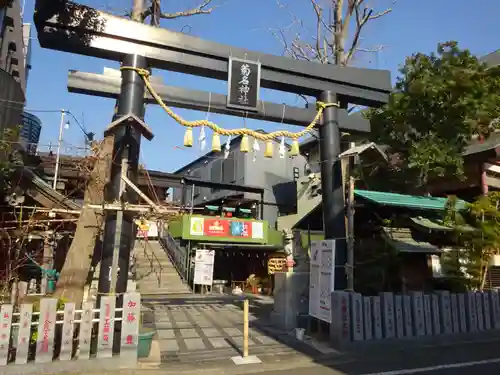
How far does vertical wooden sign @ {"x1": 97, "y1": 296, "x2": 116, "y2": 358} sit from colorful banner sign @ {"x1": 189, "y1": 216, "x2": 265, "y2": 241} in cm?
1528

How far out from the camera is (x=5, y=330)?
6.71 m

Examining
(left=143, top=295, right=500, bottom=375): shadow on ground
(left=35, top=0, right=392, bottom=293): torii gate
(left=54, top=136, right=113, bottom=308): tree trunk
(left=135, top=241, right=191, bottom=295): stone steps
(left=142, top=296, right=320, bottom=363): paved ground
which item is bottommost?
(left=142, top=296, right=320, bottom=363): paved ground

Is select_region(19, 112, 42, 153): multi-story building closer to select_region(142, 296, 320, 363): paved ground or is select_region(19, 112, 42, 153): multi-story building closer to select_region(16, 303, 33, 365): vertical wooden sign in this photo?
select_region(142, 296, 320, 363): paved ground

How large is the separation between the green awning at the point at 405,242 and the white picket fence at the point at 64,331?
310 inches

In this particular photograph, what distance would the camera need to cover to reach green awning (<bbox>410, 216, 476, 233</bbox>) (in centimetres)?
1199

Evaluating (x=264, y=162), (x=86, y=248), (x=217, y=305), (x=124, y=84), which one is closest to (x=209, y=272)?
(x=217, y=305)

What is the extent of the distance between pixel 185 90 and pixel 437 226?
9.18 meters

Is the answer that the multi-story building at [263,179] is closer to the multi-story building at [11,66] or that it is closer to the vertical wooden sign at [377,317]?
the multi-story building at [11,66]

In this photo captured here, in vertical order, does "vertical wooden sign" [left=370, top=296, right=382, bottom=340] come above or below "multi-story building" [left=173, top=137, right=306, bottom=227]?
below

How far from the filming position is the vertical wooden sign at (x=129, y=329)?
24.1 feet

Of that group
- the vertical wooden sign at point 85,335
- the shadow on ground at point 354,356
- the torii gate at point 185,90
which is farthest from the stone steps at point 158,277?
the vertical wooden sign at point 85,335

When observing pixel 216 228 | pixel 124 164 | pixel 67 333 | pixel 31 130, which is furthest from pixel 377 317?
pixel 31 130

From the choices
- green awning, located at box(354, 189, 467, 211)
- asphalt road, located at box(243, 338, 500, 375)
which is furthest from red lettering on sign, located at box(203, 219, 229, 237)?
asphalt road, located at box(243, 338, 500, 375)

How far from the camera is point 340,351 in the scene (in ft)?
29.2
